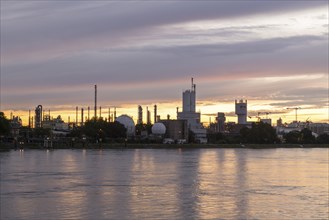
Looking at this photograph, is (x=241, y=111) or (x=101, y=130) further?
(x=241, y=111)

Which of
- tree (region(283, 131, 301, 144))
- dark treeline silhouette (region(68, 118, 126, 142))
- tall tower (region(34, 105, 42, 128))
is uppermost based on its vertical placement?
tall tower (region(34, 105, 42, 128))

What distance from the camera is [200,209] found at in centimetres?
2006

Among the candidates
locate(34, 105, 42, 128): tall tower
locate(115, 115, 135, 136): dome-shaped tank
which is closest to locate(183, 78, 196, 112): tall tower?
locate(115, 115, 135, 136): dome-shaped tank

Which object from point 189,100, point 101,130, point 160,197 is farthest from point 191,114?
point 160,197

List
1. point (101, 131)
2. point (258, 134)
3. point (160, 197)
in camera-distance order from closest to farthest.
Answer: point (160, 197) < point (101, 131) < point (258, 134)

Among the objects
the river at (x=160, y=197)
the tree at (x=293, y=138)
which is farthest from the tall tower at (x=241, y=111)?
the river at (x=160, y=197)

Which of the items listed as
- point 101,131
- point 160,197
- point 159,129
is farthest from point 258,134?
point 160,197

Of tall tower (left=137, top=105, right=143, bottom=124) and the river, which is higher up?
tall tower (left=137, top=105, right=143, bottom=124)

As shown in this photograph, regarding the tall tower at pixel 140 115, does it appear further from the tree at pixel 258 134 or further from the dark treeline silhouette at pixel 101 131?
the dark treeline silhouette at pixel 101 131

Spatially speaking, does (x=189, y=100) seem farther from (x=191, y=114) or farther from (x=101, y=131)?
(x=101, y=131)

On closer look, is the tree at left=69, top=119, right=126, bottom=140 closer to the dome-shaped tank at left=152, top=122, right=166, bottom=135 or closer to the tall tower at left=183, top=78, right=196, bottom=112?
the dome-shaped tank at left=152, top=122, right=166, bottom=135

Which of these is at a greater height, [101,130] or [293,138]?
[101,130]

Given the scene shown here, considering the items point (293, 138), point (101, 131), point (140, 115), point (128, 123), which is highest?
point (140, 115)

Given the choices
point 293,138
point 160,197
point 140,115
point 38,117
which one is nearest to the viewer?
point 160,197
